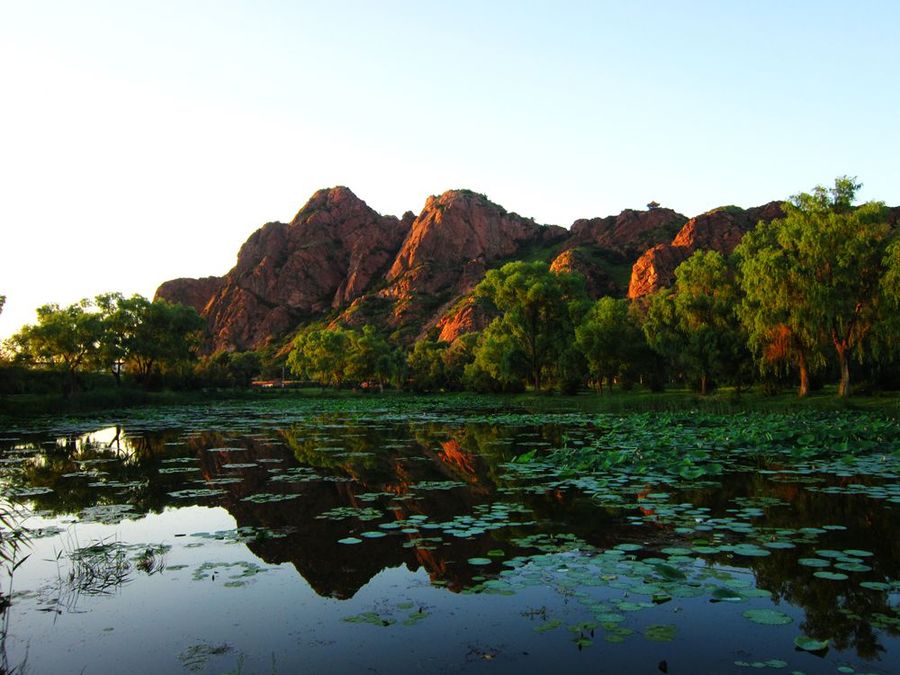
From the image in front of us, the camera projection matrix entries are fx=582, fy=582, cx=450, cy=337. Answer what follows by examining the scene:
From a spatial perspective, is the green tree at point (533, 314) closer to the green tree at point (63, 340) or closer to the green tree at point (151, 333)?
the green tree at point (151, 333)

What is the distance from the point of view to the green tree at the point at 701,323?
4338cm

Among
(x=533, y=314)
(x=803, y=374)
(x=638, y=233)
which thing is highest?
(x=638, y=233)

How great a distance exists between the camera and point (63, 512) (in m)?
11.4

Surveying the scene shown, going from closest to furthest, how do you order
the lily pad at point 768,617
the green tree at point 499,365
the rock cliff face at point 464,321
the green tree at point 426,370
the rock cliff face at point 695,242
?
the lily pad at point 768,617 < the green tree at point 499,365 < the green tree at point 426,370 < the rock cliff face at point 695,242 < the rock cliff face at point 464,321

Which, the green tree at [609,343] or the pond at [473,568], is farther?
the green tree at [609,343]

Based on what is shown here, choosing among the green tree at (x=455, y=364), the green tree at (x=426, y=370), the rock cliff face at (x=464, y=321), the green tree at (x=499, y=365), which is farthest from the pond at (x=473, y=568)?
the rock cliff face at (x=464, y=321)

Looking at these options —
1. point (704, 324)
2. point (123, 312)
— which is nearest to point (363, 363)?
point (123, 312)

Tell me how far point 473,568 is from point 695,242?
524 feet

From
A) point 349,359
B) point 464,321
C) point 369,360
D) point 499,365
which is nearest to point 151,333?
point 349,359

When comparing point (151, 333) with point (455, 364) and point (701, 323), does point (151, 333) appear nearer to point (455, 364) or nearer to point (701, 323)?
point (455, 364)

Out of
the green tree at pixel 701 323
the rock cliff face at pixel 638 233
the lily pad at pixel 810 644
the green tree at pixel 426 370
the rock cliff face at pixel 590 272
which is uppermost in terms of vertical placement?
the rock cliff face at pixel 638 233

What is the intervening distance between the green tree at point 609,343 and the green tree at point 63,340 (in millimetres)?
51055

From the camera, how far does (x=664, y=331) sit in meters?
51.0

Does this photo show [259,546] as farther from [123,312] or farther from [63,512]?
[123,312]
